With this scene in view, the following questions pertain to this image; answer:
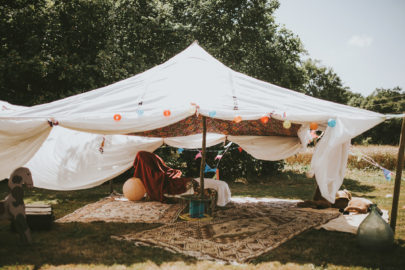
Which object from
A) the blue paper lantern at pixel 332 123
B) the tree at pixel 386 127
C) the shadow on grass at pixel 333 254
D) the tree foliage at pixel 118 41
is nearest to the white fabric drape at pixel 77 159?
the tree foliage at pixel 118 41

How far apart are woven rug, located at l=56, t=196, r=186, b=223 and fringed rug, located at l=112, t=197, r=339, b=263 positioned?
2.00 feet

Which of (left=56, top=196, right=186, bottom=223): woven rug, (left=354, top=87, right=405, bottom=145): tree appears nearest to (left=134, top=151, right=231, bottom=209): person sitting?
(left=56, top=196, right=186, bottom=223): woven rug

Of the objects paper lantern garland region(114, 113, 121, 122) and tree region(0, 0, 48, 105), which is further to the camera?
tree region(0, 0, 48, 105)

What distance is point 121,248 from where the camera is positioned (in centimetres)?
355

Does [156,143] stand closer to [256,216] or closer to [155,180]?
[155,180]

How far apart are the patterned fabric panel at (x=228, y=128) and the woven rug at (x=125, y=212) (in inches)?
60.9

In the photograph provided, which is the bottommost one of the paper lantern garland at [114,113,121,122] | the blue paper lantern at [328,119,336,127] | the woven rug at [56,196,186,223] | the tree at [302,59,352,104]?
the woven rug at [56,196,186,223]

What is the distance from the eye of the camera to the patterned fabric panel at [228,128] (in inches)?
218

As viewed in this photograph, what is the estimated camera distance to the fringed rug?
3.50m

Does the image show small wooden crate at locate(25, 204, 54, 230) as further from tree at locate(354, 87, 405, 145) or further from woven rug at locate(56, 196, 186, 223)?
tree at locate(354, 87, 405, 145)

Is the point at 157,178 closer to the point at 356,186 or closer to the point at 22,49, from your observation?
the point at 22,49

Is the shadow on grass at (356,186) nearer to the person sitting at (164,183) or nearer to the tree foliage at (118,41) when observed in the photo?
the tree foliage at (118,41)

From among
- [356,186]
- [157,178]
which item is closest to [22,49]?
[157,178]

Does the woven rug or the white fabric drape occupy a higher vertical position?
the white fabric drape
